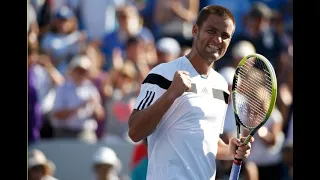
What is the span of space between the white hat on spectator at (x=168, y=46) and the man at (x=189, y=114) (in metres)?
4.35

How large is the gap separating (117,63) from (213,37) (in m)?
5.17

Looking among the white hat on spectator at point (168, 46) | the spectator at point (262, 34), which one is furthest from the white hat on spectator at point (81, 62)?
the spectator at point (262, 34)

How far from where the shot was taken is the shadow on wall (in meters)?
9.54

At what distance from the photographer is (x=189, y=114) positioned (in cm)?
575

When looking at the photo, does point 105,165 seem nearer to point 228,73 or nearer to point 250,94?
point 228,73

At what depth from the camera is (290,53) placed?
10969 millimetres

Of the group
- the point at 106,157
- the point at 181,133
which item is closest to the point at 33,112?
the point at 106,157

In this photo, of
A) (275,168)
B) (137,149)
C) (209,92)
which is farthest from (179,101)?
(275,168)

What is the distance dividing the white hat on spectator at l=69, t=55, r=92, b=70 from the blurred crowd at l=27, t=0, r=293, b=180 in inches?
0.6

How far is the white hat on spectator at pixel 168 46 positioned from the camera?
406 inches

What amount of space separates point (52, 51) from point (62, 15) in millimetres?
524

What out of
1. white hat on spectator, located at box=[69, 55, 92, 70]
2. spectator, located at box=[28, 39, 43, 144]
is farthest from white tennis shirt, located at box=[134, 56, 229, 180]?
Answer: white hat on spectator, located at box=[69, 55, 92, 70]
